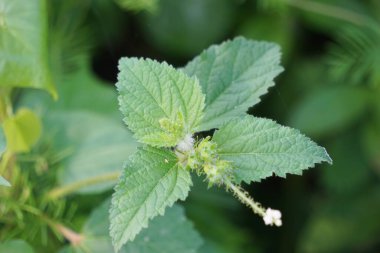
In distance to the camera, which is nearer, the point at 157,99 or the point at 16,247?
the point at 157,99

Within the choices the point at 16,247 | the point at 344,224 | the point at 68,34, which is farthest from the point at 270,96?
the point at 16,247

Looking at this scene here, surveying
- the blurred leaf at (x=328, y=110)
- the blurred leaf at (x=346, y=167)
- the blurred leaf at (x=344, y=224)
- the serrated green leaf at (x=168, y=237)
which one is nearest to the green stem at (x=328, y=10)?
the blurred leaf at (x=328, y=110)

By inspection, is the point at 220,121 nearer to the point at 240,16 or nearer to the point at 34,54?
the point at 34,54

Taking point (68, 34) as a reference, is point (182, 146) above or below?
above

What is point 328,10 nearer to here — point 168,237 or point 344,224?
point 344,224

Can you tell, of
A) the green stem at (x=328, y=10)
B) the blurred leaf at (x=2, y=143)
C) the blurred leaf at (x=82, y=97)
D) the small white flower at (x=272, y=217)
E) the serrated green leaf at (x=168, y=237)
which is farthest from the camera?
the green stem at (x=328, y=10)

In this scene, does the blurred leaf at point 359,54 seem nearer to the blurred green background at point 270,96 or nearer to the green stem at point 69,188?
the blurred green background at point 270,96

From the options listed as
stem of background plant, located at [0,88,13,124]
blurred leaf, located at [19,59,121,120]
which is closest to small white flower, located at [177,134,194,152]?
stem of background plant, located at [0,88,13,124]
